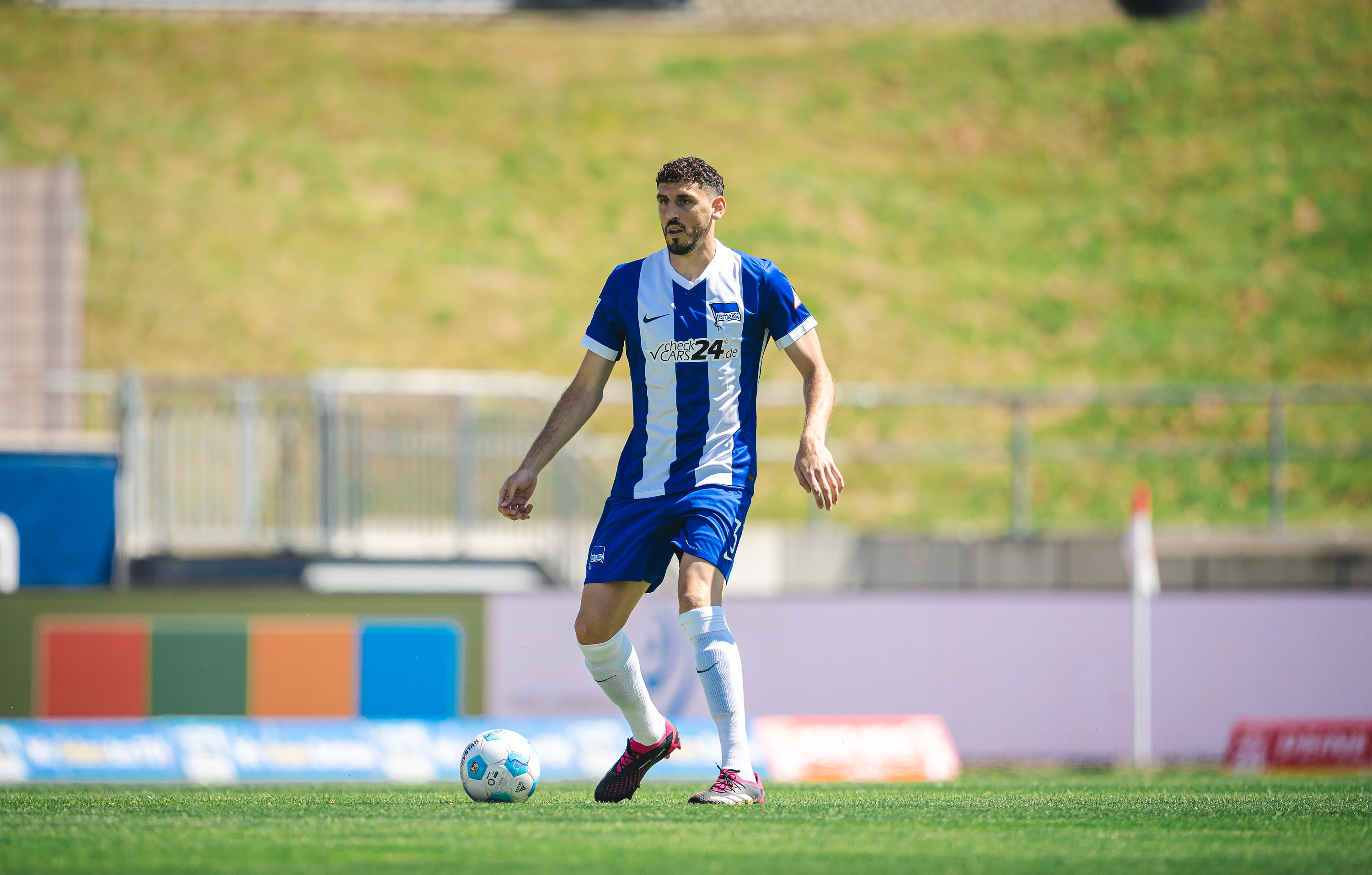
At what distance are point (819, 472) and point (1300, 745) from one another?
26.4ft

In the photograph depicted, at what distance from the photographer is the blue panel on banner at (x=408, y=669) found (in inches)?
471

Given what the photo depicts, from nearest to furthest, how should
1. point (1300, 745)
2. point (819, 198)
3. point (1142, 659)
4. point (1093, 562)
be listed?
point (1300, 745) → point (1142, 659) → point (1093, 562) → point (819, 198)

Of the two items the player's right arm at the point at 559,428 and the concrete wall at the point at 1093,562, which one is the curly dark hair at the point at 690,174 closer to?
the player's right arm at the point at 559,428

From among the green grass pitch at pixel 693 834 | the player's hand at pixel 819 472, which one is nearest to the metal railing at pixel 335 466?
the green grass pitch at pixel 693 834

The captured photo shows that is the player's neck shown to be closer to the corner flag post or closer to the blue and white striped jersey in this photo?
the blue and white striped jersey

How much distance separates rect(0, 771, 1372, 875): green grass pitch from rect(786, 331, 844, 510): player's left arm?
1172 mm

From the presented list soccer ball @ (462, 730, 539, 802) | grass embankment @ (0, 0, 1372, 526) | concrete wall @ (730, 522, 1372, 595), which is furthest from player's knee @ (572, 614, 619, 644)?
grass embankment @ (0, 0, 1372, 526)

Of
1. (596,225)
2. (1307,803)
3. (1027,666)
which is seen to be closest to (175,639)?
(1027,666)

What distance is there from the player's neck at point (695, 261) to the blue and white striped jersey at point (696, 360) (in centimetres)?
2

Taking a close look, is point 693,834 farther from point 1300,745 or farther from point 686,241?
point 1300,745

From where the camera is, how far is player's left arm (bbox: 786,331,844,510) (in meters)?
5.80

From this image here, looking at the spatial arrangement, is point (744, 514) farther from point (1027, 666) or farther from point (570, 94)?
point (570, 94)

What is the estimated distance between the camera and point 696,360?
6.16 meters

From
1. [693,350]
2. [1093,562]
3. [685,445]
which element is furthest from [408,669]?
[1093,562]
